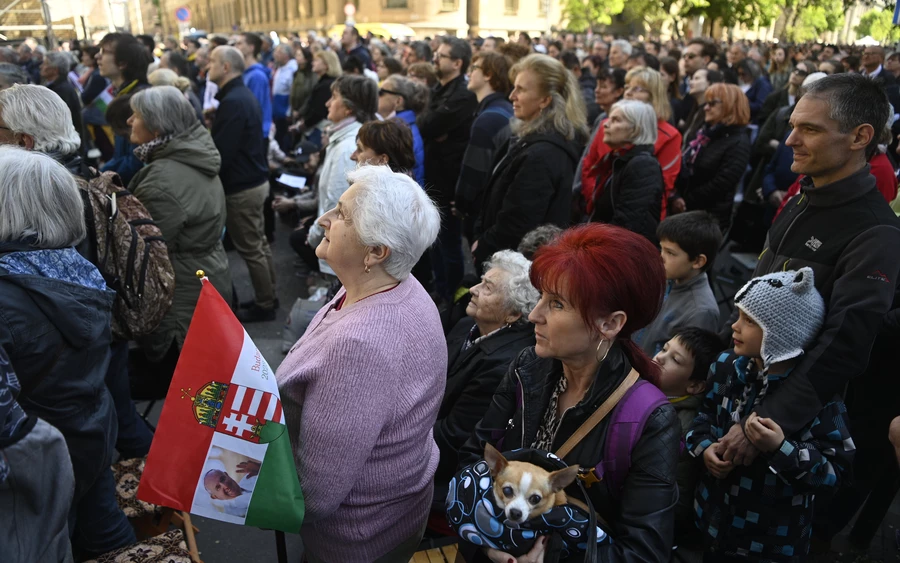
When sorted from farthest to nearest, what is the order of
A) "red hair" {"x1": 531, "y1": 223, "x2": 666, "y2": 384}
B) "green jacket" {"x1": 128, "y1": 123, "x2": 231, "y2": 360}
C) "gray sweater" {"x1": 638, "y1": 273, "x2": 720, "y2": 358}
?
"green jacket" {"x1": 128, "y1": 123, "x2": 231, "y2": 360}, "gray sweater" {"x1": 638, "y1": 273, "x2": 720, "y2": 358}, "red hair" {"x1": 531, "y1": 223, "x2": 666, "y2": 384}

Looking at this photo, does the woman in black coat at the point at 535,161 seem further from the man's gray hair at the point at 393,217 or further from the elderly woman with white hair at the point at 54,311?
the elderly woman with white hair at the point at 54,311

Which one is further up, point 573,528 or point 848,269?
point 848,269

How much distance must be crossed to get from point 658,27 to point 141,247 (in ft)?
141

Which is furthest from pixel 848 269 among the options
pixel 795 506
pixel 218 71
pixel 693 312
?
pixel 218 71

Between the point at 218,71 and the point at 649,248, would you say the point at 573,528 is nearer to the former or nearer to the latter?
the point at 649,248

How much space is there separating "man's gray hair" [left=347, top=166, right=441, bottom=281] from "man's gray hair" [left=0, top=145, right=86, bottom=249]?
103 centimetres

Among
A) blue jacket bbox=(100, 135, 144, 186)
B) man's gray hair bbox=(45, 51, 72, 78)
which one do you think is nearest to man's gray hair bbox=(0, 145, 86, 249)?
blue jacket bbox=(100, 135, 144, 186)

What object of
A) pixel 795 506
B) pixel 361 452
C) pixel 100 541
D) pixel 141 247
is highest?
pixel 141 247

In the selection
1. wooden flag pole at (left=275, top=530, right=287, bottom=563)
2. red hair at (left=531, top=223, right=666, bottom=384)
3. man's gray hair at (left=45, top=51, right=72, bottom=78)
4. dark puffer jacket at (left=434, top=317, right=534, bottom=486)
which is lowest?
wooden flag pole at (left=275, top=530, right=287, bottom=563)

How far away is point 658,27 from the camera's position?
132 feet

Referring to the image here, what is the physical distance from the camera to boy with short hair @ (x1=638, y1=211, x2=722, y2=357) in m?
3.26

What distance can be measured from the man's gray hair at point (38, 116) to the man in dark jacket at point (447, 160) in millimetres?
2728

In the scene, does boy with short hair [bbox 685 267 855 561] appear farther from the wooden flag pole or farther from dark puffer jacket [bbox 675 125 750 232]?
dark puffer jacket [bbox 675 125 750 232]

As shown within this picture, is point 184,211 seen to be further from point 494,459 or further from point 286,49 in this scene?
point 286,49
